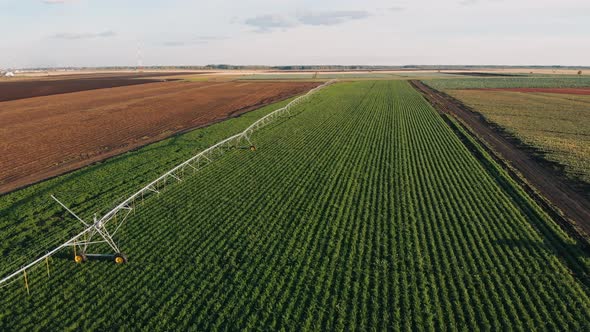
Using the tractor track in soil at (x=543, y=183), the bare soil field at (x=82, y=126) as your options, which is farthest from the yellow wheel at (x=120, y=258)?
the tractor track in soil at (x=543, y=183)

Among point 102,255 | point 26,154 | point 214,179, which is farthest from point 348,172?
point 26,154

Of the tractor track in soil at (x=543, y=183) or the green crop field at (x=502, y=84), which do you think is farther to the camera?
the green crop field at (x=502, y=84)

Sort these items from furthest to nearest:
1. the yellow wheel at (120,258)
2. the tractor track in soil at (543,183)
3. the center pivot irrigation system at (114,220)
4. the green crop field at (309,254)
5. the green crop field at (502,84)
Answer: the green crop field at (502,84) < the tractor track in soil at (543,183) < the yellow wheel at (120,258) < the center pivot irrigation system at (114,220) < the green crop field at (309,254)

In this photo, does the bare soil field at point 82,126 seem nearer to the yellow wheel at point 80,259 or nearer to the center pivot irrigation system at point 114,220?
the center pivot irrigation system at point 114,220

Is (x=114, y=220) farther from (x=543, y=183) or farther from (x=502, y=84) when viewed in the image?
(x=502, y=84)

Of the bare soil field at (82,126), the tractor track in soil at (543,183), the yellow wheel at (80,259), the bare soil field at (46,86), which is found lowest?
the bare soil field at (46,86)

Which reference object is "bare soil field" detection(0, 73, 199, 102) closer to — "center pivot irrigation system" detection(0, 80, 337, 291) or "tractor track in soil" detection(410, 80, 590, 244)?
"center pivot irrigation system" detection(0, 80, 337, 291)
